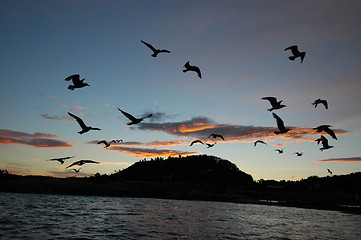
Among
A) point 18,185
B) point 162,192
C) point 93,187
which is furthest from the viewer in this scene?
point 162,192

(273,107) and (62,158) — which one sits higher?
(273,107)

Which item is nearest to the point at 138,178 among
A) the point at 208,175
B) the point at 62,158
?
the point at 208,175

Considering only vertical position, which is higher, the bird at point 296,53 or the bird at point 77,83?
the bird at point 296,53

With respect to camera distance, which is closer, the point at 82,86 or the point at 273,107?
the point at 82,86

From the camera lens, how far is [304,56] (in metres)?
19.2

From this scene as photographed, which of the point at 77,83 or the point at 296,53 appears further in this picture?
the point at 296,53

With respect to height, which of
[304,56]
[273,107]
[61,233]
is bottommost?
[61,233]

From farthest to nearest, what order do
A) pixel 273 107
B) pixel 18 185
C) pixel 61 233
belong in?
1. pixel 18 185
2. pixel 61 233
3. pixel 273 107

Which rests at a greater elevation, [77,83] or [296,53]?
[296,53]

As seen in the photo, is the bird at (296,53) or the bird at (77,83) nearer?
the bird at (77,83)

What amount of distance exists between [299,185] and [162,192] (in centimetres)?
7142

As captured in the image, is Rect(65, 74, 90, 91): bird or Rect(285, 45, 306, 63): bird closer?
Rect(65, 74, 90, 91): bird

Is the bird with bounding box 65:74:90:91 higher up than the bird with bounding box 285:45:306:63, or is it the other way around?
the bird with bounding box 285:45:306:63

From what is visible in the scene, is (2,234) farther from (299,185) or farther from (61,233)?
(299,185)
